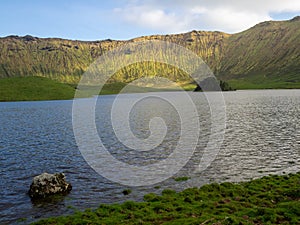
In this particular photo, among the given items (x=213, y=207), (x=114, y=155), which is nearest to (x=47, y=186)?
(x=114, y=155)

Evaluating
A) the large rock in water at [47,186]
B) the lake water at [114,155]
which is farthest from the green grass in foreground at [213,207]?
the large rock in water at [47,186]

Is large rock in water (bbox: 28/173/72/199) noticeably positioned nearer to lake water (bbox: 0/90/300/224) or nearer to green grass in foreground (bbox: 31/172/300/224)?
lake water (bbox: 0/90/300/224)

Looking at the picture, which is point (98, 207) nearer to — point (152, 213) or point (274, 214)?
point (152, 213)

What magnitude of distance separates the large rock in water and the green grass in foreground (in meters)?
7.31

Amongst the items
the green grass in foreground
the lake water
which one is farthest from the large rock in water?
the green grass in foreground

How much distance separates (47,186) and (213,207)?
1859 cm

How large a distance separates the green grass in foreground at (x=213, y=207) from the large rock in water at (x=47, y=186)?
7.31 metres

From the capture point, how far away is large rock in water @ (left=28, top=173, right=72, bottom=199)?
3117 centimetres

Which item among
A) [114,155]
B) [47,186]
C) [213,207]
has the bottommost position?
[213,207]

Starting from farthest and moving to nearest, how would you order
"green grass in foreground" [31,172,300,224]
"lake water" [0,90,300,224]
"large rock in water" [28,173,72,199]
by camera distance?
"large rock in water" [28,173,72,199] < "lake water" [0,90,300,224] < "green grass in foreground" [31,172,300,224]

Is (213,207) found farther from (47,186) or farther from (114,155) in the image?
(114,155)

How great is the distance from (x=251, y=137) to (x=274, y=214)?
42.2m

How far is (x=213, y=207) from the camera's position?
82.2ft

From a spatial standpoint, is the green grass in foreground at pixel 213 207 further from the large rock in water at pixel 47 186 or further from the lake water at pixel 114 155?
the large rock in water at pixel 47 186
